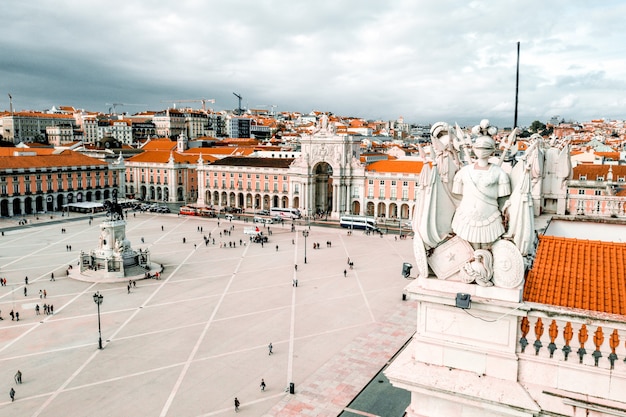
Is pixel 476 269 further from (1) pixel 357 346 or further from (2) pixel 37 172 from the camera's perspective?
(2) pixel 37 172

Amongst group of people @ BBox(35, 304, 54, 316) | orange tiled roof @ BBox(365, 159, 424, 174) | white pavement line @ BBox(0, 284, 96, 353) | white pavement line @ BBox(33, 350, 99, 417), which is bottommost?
white pavement line @ BBox(33, 350, 99, 417)

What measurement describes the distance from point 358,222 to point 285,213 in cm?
1425

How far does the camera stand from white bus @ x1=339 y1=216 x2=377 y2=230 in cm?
7006

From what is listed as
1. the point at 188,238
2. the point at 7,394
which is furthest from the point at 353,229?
the point at 7,394

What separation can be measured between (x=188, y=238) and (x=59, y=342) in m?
33.4

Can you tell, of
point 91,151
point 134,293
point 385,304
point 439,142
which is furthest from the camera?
point 91,151

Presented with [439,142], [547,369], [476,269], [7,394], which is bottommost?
[7,394]

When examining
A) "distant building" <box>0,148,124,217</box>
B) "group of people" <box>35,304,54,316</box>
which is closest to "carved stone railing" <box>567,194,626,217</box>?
"group of people" <box>35,304,54,316</box>

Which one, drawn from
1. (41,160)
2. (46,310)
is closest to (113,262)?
(46,310)

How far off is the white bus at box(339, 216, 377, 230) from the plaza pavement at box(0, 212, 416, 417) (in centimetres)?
1576

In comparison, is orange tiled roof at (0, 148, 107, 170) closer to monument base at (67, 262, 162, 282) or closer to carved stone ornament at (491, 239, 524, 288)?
monument base at (67, 262, 162, 282)

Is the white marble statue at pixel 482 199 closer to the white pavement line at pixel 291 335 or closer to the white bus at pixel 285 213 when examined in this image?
the white pavement line at pixel 291 335

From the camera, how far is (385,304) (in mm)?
36656

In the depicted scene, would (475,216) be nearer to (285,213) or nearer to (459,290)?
(459,290)
